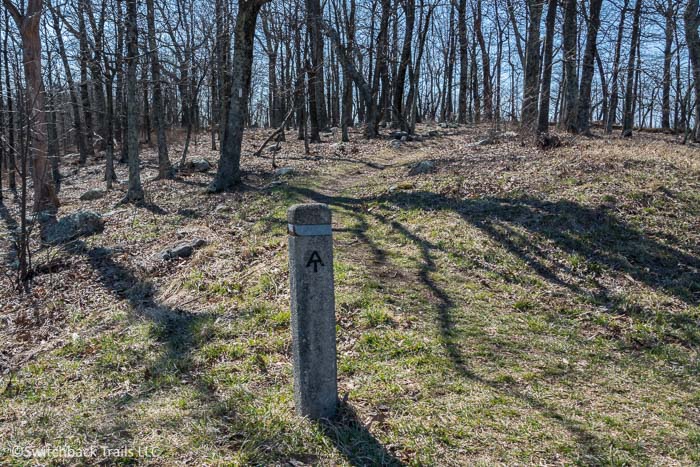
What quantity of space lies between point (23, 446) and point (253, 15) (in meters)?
10.9

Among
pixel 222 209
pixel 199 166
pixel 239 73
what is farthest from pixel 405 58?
pixel 222 209

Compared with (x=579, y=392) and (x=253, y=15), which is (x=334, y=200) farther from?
(x=579, y=392)

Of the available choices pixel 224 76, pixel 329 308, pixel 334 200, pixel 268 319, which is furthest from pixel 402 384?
pixel 224 76

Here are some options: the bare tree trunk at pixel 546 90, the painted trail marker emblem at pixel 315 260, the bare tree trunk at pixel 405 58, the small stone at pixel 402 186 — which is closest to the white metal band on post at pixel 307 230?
the painted trail marker emblem at pixel 315 260

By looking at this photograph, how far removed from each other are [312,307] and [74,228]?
31.6 feet

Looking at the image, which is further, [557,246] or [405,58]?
[405,58]

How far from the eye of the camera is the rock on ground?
10.2m

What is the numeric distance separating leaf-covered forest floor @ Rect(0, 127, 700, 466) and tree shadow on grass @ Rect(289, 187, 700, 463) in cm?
3

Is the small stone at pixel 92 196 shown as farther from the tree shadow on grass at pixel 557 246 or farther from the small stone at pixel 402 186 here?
the tree shadow on grass at pixel 557 246

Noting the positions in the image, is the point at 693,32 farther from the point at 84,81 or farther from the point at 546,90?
the point at 84,81

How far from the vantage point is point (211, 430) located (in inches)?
126

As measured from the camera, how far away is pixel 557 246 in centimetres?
681

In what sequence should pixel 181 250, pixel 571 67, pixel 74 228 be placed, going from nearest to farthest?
pixel 181 250
pixel 74 228
pixel 571 67

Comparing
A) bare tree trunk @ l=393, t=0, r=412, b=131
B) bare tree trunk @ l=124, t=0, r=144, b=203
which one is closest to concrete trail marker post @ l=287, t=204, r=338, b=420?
bare tree trunk @ l=124, t=0, r=144, b=203
